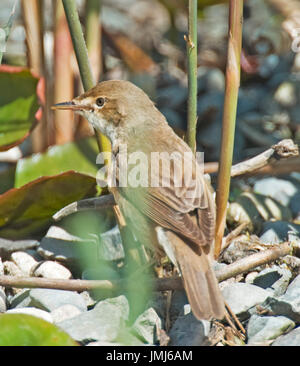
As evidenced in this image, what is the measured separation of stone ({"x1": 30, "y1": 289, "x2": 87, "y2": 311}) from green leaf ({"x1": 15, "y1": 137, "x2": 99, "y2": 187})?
89cm

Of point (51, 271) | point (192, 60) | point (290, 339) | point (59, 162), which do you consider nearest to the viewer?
point (290, 339)

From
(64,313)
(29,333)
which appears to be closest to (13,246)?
(64,313)

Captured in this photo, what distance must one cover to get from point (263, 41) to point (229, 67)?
2450mm

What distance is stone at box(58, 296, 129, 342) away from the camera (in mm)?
2494

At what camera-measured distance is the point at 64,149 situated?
3684 mm

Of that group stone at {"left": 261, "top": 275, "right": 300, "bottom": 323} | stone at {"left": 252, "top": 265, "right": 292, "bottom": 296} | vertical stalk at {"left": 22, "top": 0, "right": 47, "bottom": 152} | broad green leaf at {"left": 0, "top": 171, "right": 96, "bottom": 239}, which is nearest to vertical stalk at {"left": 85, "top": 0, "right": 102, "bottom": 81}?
vertical stalk at {"left": 22, "top": 0, "right": 47, "bottom": 152}

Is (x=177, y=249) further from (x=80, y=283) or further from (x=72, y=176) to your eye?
(x=72, y=176)

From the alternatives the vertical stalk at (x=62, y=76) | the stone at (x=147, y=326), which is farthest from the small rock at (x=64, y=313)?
the vertical stalk at (x=62, y=76)

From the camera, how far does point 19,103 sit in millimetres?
3523

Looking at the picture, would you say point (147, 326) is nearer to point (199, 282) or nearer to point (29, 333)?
point (199, 282)

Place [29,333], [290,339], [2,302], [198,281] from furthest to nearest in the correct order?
1. [2,302]
2. [198,281]
3. [290,339]
4. [29,333]

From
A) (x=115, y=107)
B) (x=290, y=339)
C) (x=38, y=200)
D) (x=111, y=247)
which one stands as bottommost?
(x=290, y=339)

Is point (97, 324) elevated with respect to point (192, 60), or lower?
lower

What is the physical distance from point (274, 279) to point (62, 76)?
6.19 ft
